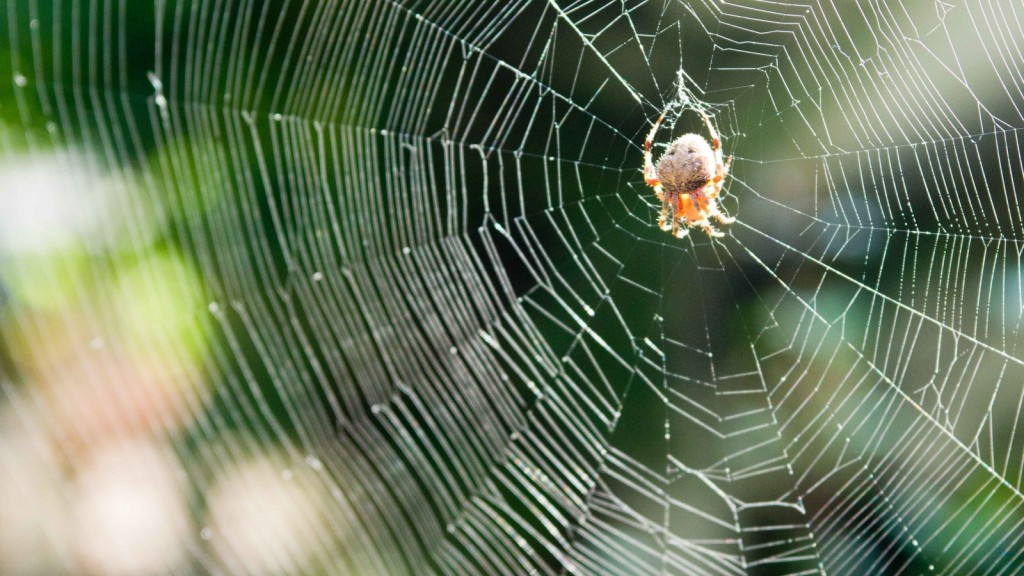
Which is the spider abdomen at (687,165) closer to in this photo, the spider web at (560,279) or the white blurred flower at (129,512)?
the spider web at (560,279)

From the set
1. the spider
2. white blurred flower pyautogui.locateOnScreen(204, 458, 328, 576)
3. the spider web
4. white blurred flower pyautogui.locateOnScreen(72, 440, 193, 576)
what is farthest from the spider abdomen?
white blurred flower pyautogui.locateOnScreen(72, 440, 193, 576)

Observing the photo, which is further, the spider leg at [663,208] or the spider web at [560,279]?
the spider leg at [663,208]

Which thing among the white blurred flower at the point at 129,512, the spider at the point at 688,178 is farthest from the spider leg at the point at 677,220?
the white blurred flower at the point at 129,512

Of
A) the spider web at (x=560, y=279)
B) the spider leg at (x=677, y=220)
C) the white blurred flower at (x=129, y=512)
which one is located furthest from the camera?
the spider leg at (x=677, y=220)

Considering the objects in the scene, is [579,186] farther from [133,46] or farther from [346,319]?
[133,46]

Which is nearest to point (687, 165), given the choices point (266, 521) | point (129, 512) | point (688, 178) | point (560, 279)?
point (688, 178)
